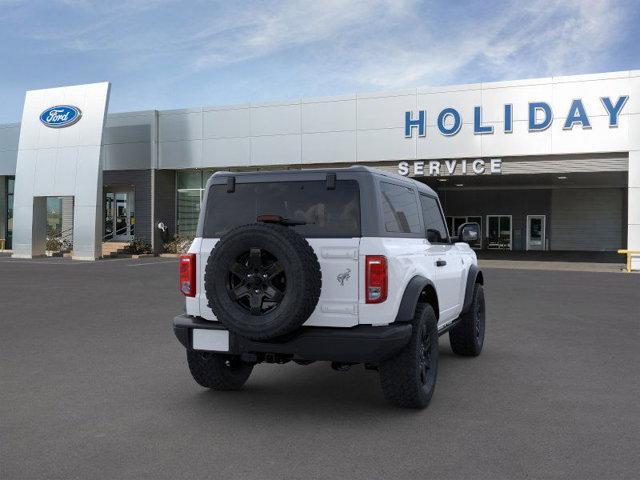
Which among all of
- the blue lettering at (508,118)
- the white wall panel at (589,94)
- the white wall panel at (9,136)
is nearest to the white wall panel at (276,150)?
the blue lettering at (508,118)

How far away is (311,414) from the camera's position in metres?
4.89

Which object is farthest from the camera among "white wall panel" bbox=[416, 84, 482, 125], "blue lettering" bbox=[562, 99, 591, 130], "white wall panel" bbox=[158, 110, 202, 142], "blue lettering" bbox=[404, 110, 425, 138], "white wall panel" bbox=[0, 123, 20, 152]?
"white wall panel" bbox=[0, 123, 20, 152]

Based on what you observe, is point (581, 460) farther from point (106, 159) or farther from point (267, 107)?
point (106, 159)

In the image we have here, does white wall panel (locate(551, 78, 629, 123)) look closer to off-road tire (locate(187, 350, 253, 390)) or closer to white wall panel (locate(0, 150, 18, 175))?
off-road tire (locate(187, 350, 253, 390))

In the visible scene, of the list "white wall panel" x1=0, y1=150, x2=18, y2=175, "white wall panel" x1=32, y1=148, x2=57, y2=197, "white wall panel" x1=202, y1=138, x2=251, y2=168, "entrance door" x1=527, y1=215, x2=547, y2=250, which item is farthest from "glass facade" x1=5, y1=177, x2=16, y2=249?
"entrance door" x1=527, y1=215, x2=547, y2=250

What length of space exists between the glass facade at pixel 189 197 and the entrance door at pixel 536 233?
62.4 feet

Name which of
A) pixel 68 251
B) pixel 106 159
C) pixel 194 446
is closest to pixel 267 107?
pixel 106 159

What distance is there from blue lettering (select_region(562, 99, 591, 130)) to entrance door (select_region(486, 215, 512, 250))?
50.1 feet

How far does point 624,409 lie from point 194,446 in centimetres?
328

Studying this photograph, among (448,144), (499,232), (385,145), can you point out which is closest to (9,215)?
(385,145)

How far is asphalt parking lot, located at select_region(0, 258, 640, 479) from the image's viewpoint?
3.81m

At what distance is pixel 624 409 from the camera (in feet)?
16.4

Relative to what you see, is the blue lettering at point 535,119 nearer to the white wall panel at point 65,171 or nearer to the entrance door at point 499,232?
the entrance door at point 499,232

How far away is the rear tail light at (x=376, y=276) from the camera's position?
450cm
